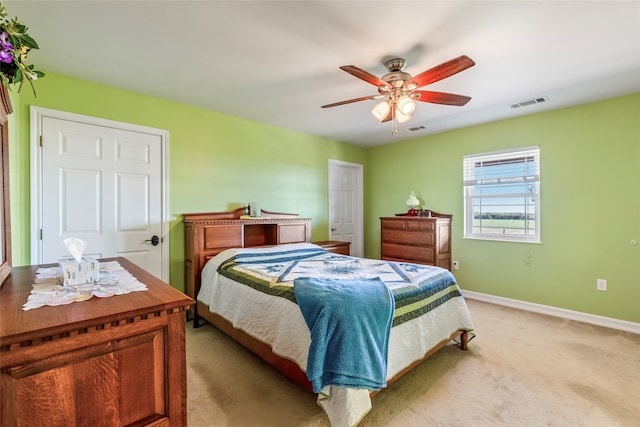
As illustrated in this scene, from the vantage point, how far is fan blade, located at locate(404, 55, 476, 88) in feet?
5.87

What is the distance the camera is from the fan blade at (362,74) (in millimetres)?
1842

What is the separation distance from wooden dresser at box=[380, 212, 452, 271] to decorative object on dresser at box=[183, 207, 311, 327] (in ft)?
4.22

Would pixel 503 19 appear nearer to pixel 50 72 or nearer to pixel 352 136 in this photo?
pixel 352 136

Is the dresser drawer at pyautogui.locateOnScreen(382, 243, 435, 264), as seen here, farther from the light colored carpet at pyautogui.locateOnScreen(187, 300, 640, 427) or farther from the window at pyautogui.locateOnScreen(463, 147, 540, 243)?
the light colored carpet at pyautogui.locateOnScreen(187, 300, 640, 427)

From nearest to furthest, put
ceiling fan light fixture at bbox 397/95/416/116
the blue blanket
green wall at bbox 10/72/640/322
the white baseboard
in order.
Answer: the blue blanket, ceiling fan light fixture at bbox 397/95/416/116, green wall at bbox 10/72/640/322, the white baseboard

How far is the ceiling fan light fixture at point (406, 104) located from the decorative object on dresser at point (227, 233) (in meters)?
2.09

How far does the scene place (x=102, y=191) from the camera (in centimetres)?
276

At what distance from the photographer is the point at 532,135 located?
11.7 ft

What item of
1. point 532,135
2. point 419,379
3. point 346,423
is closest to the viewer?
point 346,423

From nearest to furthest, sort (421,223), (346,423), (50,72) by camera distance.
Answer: (346,423) < (50,72) < (421,223)

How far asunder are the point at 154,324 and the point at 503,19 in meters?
2.49

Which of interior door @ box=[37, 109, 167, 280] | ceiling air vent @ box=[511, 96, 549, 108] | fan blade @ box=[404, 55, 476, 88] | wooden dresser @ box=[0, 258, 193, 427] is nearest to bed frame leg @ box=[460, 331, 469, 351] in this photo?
fan blade @ box=[404, 55, 476, 88]

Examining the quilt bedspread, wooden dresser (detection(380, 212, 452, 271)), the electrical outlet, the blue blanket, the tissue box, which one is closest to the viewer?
the tissue box

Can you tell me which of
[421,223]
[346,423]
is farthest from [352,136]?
[346,423]
